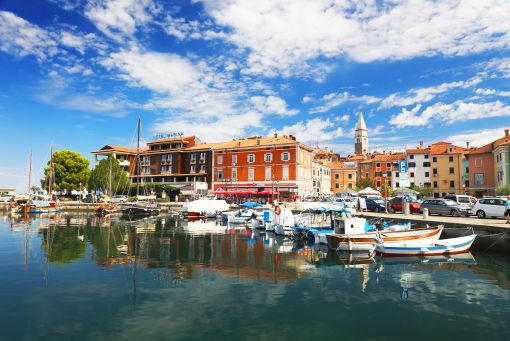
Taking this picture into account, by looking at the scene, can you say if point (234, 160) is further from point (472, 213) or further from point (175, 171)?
point (472, 213)

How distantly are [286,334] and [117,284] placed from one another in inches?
348

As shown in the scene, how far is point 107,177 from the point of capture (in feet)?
250

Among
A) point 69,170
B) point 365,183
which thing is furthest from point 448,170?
point 69,170

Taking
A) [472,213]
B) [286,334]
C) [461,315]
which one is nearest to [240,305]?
[286,334]

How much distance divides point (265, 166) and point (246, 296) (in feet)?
189

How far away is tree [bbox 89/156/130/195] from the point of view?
251 feet

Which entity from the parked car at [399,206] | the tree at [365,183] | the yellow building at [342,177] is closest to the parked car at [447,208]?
the parked car at [399,206]

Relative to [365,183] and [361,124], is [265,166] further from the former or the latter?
[361,124]

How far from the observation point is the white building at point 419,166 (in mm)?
87625

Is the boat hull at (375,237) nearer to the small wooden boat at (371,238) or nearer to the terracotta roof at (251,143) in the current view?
the small wooden boat at (371,238)

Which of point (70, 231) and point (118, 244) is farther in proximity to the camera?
point (70, 231)

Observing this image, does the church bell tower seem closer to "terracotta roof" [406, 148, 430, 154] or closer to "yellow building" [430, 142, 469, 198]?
"terracotta roof" [406, 148, 430, 154]

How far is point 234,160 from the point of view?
75000 millimetres

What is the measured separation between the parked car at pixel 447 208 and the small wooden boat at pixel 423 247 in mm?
11776
